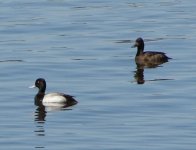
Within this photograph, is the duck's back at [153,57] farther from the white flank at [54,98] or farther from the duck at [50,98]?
the white flank at [54,98]

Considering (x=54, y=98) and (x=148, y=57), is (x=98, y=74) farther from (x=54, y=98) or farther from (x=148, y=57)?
(x=54, y=98)

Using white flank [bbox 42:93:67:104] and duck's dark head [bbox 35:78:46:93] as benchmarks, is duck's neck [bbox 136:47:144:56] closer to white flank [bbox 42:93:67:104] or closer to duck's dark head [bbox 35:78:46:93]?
duck's dark head [bbox 35:78:46:93]

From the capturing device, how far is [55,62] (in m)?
36.6

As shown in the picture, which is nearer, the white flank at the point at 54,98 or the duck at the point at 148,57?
the white flank at the point at 54,98

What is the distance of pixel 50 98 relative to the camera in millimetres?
30672

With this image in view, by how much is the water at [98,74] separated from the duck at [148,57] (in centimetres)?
40

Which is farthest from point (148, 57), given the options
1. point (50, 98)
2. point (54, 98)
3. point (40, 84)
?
point (54, 98)

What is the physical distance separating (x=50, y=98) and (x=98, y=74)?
3739 millimetres

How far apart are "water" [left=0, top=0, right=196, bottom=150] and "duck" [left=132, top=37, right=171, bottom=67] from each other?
1.30 ft

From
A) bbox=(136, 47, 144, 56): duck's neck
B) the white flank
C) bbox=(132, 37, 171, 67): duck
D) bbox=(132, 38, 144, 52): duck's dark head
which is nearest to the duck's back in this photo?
bbox=(132, 37, 171, 67): duck

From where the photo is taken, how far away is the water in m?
25.4

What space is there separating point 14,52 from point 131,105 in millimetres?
10851

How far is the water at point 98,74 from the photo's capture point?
83.3 ft

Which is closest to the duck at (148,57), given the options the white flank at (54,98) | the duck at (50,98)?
the duck at (50,98)
